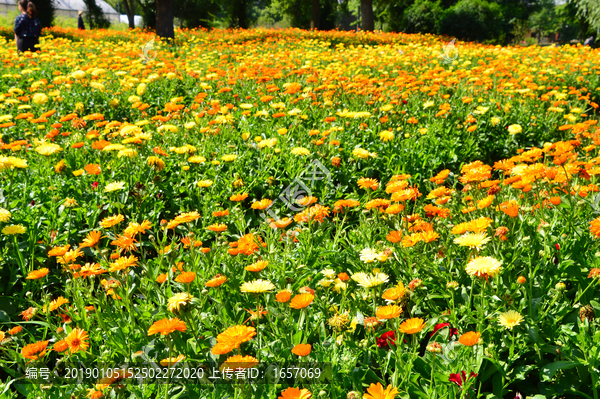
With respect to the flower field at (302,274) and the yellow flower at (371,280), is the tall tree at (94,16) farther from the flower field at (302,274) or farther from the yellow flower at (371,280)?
the yellow flower at (371,280)

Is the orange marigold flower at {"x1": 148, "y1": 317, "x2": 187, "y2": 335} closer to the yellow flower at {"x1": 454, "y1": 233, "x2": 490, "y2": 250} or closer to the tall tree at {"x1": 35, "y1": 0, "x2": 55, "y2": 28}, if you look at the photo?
the yellow flower at {"x1": 454, "y1": 233, "x2": 490, "y2": 250}

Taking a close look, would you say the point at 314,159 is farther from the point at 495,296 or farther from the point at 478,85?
the point at 478,85

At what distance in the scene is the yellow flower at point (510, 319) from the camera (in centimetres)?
144

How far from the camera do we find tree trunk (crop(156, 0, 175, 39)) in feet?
48.9

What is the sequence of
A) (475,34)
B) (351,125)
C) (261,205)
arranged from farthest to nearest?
(475,34), (351,125), (261,205)

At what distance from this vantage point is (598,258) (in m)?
1.79

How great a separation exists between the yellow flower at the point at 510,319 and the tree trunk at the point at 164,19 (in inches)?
608

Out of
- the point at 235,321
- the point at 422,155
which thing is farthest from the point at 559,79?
the point at 235,321

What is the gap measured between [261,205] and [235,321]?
65cm

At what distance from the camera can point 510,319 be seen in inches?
57.6

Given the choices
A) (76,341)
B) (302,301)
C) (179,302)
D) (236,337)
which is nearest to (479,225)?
(302,301)

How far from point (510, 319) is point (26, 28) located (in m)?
10.3

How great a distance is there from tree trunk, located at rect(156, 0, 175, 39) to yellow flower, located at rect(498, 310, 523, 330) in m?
15.4

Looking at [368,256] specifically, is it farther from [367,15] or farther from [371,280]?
[367,15]
